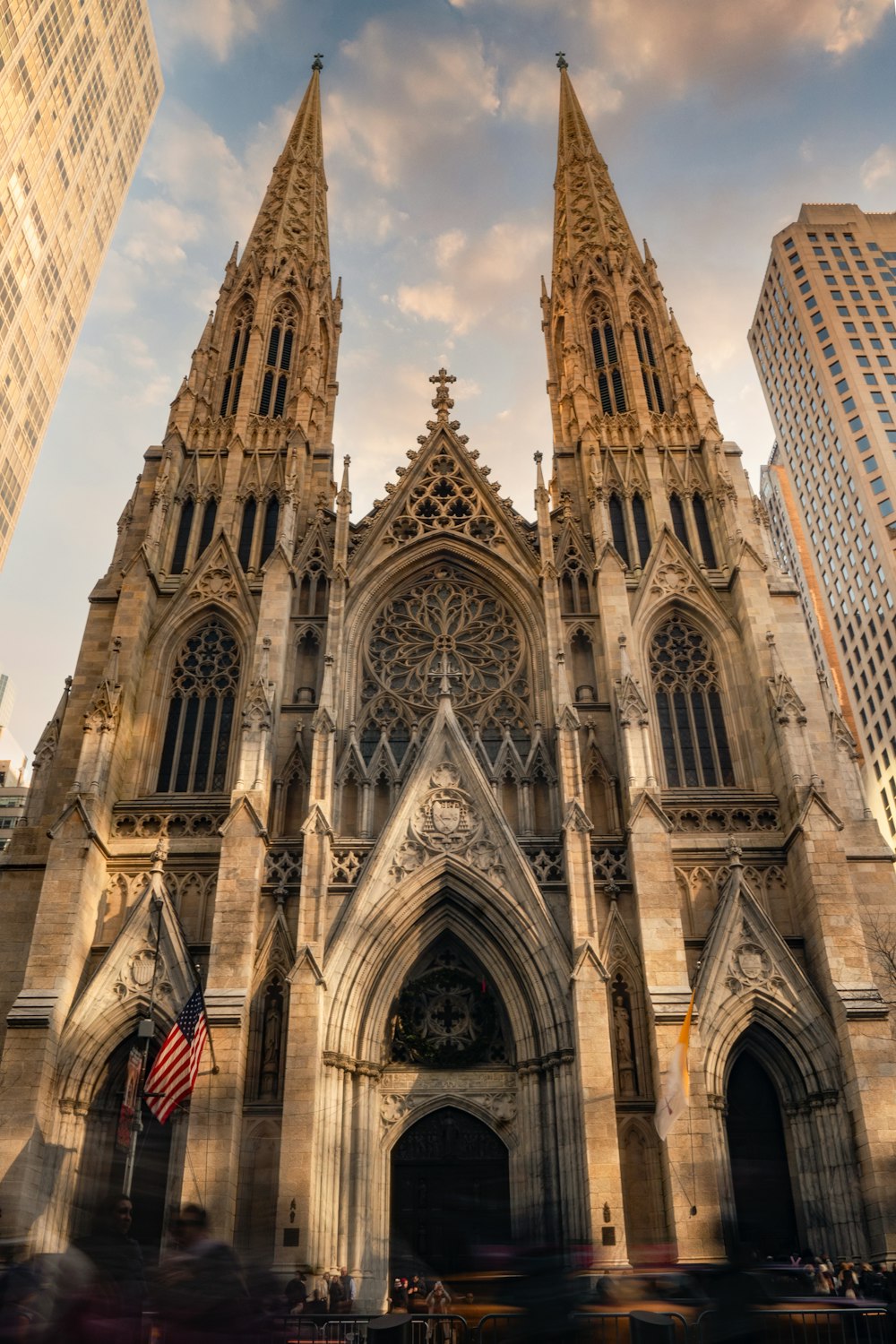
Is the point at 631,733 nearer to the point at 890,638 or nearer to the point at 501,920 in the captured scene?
the point at 501,920

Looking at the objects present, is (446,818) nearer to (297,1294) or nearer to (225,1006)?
(225,1006)

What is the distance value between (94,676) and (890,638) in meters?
49.4

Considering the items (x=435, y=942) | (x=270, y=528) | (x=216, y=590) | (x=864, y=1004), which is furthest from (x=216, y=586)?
(x=864, y=1004)

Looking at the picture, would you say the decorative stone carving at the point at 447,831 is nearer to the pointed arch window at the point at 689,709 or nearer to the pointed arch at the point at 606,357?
the pointed arch window at the point at 689,709

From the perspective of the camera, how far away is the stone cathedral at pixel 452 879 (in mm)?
18812

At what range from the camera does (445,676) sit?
25266mm

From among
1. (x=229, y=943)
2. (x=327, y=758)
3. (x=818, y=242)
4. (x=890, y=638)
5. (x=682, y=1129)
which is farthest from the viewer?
(x=818, y=242)

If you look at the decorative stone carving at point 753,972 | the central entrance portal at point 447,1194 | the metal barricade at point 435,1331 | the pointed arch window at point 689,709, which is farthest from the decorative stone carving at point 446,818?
the metal barricade at point 435,1331

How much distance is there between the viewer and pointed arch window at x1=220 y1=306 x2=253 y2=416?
33.0 metres

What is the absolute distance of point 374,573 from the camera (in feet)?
91.8

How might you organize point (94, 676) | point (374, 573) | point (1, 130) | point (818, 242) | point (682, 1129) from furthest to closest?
point (818, 242) < point (1, 130) < point (374, 573) < point (94, 676) < point (682, 1129)

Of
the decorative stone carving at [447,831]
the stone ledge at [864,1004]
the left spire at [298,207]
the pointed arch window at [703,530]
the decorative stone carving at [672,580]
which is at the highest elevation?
the left spire at [298,207]

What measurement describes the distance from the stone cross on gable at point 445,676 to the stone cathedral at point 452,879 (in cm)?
26

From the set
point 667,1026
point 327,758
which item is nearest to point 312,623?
point 327,758
